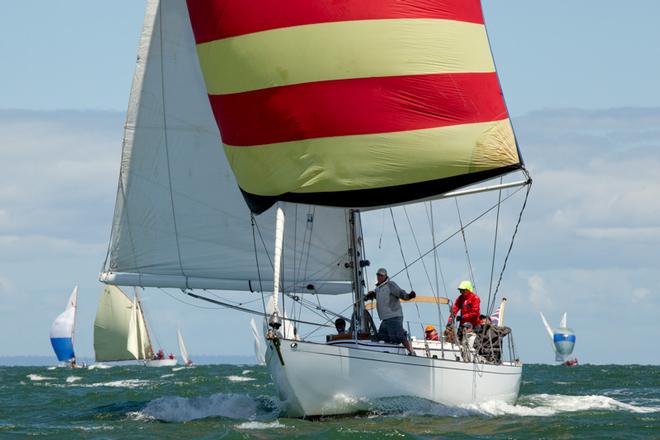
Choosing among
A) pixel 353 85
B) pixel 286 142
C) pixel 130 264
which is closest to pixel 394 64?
pixel 353 85

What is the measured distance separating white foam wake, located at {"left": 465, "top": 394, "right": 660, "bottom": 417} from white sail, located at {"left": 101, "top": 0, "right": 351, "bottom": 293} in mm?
4212

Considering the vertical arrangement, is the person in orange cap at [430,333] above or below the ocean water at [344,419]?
above

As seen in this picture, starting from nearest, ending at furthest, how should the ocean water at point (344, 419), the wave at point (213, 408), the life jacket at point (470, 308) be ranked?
the ocean water at point (344, 419), the wave at point (213, 408), the life jacket at point (470, 308)

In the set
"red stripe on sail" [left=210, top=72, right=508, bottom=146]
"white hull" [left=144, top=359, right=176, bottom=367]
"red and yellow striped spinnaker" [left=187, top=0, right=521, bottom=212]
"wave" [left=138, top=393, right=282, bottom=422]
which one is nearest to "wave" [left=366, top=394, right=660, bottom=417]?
"wave" [left=138, top=393, right=282, bottom=422]

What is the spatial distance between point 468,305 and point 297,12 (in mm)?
6740

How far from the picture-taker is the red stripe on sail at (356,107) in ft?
75.9

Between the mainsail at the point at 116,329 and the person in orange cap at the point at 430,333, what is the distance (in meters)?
61.8

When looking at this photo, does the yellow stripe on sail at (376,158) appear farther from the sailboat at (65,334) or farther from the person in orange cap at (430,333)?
the sailboat at (65,334)

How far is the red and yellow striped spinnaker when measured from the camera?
23.2m

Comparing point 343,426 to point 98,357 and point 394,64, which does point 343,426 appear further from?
point 98,357

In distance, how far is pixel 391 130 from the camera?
23188mm

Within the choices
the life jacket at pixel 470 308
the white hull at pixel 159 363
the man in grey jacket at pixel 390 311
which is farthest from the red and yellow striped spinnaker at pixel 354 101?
the white hull at pixel 159 363

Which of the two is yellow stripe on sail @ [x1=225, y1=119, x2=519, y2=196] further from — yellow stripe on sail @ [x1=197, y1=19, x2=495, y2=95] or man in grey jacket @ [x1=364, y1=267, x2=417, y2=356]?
man in grey jacket @ [x1=364, y1=267, x2=417, y2=356]

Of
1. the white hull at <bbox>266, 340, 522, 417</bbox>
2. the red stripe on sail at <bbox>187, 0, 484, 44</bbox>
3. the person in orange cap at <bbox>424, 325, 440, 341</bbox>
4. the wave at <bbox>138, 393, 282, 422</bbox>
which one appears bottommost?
the wave at <bbox>138, 393, 282, 422</bbox>
